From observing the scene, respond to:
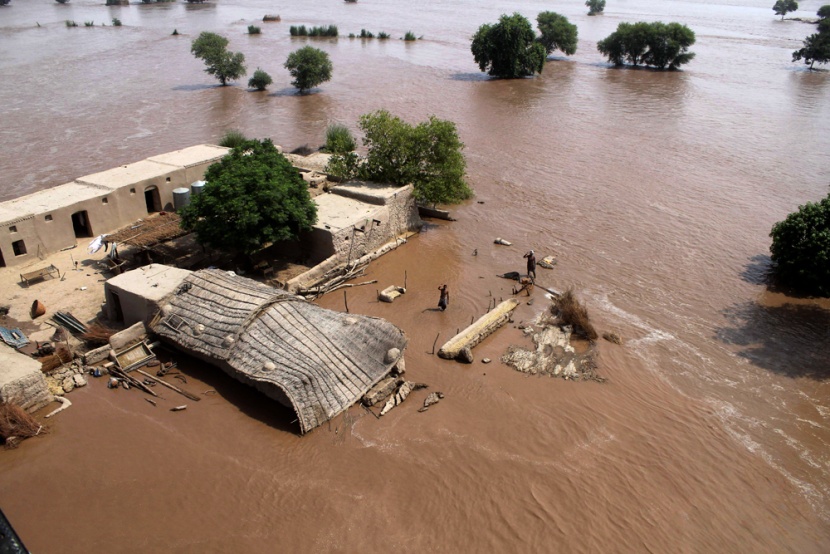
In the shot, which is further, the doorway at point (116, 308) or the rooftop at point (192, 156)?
the rooftop at point (192, 156)

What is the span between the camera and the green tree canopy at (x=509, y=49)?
1889 inches

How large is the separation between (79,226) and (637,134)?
28.5 m

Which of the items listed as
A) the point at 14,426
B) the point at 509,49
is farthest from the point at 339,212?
Result: the point at 509,49

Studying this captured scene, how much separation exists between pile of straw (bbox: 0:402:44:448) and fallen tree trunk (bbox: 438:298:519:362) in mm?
8735

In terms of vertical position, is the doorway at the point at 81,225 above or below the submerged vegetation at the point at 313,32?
below

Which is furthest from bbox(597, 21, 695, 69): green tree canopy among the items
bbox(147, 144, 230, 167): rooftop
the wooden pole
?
the wooden pole

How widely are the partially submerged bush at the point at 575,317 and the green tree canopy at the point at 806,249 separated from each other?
7442 mm

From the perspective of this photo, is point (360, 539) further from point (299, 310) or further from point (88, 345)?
point (88, 345)

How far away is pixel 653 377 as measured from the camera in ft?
49.2

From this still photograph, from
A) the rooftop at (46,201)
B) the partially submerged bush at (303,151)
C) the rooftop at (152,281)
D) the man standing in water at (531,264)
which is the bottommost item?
the partially submerged bush at (303,151)

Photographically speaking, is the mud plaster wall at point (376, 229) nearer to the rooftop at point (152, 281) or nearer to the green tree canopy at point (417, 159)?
the green tree canopy at point (417, 159)

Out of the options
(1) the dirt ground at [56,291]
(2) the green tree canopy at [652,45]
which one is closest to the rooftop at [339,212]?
(1) the dirt ground at [56,291]

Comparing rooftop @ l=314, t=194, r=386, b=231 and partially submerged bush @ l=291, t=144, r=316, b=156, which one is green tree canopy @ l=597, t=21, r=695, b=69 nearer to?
partially submerged bush @ l=291, t=144, r=316, b=156

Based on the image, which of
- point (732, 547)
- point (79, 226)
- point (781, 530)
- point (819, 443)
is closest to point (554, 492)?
point (732, 547)
